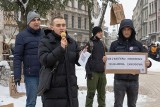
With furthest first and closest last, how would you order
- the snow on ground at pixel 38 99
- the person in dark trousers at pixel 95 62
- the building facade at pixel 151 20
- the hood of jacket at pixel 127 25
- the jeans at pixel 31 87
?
the building facade at pixel 151 20
the snow on ground at pixel 38 99
the person in dark trousers at pixel 95 62
the jeans at pixel 31 87
the hood of jacket at pixel 127 25

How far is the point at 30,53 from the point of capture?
254 inches

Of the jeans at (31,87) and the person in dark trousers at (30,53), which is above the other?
the person in dark trousers at (30,53)

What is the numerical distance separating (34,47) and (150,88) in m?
7.24

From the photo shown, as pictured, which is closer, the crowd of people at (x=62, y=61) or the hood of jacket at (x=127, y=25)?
the crowd of people at (x=62, y=61)

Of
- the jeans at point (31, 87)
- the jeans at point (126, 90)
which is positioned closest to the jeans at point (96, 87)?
the jeans at point (31, 87)

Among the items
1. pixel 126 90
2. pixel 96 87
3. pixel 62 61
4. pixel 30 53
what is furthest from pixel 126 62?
pixel 96 87

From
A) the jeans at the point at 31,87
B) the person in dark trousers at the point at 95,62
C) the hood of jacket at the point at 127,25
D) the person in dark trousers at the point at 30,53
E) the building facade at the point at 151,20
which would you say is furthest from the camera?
the building facade at the point at 151,20

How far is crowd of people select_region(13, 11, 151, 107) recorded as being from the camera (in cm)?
452

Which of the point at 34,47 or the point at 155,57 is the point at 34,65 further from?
the point at 155,57

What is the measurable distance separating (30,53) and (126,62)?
1.58 meters

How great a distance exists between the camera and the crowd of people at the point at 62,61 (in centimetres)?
452

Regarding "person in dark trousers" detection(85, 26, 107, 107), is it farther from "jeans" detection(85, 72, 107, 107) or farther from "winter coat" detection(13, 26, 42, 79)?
"winter coat" detection(13, 26, 42, 79)

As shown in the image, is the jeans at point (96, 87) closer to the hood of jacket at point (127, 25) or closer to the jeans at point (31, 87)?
the jeans at point (31, 87)

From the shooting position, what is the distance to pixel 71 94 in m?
4.57
